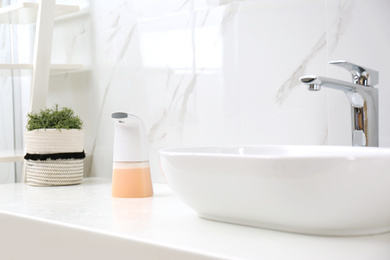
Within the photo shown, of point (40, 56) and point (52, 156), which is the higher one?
point (40, 56)

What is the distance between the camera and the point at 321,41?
114 centimetres

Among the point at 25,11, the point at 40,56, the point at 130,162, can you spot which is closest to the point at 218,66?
the point at 130,162

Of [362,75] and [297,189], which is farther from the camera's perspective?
[362,75]

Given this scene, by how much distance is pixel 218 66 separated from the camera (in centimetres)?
Answer: 132

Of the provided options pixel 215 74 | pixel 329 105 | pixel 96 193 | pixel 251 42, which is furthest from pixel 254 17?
pixel 96 193

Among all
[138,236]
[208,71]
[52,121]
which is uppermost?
[208,71]

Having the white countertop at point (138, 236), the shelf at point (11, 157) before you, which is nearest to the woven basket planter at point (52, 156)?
the shelf at point (11, 157)

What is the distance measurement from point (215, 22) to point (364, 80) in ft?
1.49

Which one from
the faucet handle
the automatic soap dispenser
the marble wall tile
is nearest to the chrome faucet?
the faucet handle

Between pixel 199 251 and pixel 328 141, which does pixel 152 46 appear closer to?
pixel 328 141

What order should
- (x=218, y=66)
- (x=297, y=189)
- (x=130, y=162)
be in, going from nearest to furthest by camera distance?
(x=297, y=189) < (x=130, y=162) < (x=218, y=66)

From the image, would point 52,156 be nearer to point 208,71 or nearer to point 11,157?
point 11,157

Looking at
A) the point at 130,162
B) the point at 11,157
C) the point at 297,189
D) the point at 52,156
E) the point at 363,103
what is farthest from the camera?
the point at 11,157

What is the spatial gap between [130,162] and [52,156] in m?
0.35
